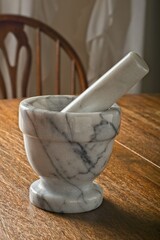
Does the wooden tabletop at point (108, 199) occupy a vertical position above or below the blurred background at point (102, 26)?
above

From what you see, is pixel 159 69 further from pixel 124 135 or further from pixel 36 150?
pixel 36 150

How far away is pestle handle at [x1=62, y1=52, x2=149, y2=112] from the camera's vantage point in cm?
83

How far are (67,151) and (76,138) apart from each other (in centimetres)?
2

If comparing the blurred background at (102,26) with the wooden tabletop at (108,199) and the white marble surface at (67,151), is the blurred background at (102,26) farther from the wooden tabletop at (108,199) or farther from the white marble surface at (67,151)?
the white marble surface at (67,151)

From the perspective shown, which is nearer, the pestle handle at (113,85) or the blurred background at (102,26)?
the pestle handle at (113,85)

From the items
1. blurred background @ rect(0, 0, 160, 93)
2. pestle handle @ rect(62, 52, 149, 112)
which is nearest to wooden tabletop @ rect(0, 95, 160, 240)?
pestle handle @ rect(62, 52, 149, 112)

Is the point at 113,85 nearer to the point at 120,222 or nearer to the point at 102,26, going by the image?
the point at 120,222

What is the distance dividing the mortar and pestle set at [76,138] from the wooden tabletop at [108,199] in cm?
2

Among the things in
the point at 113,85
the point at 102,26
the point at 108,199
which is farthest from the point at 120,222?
the point at 102,26

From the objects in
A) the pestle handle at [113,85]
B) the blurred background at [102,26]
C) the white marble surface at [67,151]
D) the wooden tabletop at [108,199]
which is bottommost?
the blurred background at [102,26]

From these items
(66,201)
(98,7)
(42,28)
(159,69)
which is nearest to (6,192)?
(66,201)

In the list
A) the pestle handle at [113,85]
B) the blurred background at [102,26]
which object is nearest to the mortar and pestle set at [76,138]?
the pestle handle at [113,85]

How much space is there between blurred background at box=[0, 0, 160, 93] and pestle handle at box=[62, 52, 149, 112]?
174 cm

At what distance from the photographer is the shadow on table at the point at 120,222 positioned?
798mm
